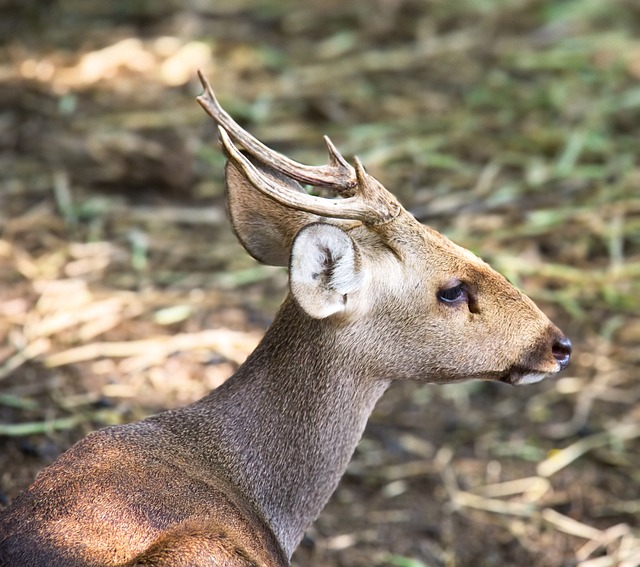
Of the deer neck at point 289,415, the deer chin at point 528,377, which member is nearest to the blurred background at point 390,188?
the deer neck at point 289,415

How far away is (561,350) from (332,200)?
3.30ft

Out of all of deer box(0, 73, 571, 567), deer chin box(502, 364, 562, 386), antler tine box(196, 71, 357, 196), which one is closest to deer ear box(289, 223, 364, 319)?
deer box(0, 73, 571, 567)

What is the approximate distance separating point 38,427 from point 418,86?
492 cm

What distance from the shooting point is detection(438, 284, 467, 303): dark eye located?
405cm

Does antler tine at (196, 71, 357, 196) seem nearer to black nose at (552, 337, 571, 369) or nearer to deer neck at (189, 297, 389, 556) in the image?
deer neck at (189, 297, 389, 556)

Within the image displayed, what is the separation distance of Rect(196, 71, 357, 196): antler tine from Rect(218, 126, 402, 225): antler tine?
0.06 m

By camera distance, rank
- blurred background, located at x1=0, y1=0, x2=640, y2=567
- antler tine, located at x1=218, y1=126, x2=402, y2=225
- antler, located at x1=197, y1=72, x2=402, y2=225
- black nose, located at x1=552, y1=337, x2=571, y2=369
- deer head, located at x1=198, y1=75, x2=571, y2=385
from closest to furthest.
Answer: antler tine, located at x1=218, y1=126, x2=402, y2=225 → antler, located at x1=197, y1=72, x2=402, y2=225 → deer head, located at x1=198, y1=75, x2=571, y2=385 → black nose, located at x1=552, y1=337, x2=571, y2=369 → blurred background, located at x1=0, y1=0, x2=640, y2=567

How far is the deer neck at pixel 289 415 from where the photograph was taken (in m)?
4.08

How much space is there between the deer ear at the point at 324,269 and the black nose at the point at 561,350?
76cm

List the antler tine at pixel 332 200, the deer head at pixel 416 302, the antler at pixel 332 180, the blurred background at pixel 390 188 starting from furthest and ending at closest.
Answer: the blurred background at pixel 390 188 → the deer head at pixel 416 302 → the antler at pixel 332 180 → the antler tine at pixel 332 200

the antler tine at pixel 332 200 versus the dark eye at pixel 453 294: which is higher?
the antler tine at pixel 332 200

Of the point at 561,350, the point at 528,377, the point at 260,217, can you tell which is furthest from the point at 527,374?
the point at 260,217

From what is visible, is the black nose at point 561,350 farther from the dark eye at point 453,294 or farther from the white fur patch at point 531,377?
the dark eye at point 453,294

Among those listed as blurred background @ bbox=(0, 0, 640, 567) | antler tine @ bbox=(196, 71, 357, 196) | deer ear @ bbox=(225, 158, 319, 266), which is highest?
antler tine @ bbox=(196, 71, 357, 196)
